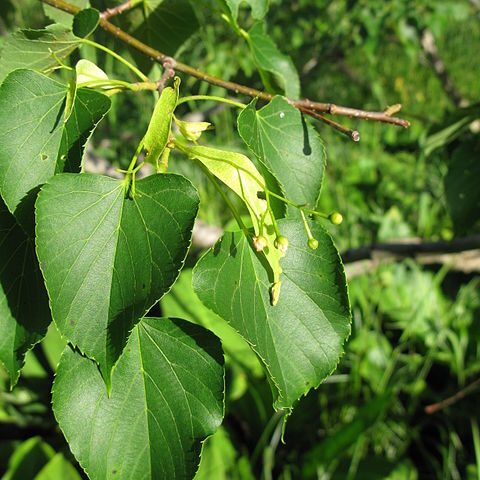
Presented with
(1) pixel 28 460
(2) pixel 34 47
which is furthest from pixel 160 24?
(1) pixel 28 460

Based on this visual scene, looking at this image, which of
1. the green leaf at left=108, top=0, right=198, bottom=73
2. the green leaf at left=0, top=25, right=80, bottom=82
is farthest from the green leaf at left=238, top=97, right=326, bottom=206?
the green leaf at left=108, top=0, right=198, bottom=73

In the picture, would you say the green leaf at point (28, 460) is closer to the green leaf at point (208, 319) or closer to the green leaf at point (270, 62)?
the green leaf at point (208, 319)

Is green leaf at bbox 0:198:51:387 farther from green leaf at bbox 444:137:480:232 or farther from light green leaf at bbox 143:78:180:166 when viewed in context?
green leaf at bbox 444:137:480:232

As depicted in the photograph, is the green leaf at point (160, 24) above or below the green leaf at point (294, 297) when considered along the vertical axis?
above

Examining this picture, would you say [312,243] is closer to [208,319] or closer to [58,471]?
[58,471]

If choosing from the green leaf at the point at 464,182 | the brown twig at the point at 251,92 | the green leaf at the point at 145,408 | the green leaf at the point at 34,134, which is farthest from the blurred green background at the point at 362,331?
the green leaf at the point at 145,408

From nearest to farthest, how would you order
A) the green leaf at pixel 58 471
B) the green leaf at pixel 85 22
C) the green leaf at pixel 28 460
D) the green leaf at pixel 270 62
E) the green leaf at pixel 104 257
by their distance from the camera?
the green leaf at pixel 104 257
the green leaf at pixel 85 22
the green leaf at pixel 270 62
the green leaf at pixel 58 471
the green leaf at pixel 28 460
